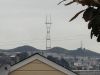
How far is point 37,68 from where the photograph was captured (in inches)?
945

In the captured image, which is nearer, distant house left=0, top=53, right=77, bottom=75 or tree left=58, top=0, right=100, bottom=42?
tree left=58, top=0, right=100, bottom=42

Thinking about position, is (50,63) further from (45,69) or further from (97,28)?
(97,28)

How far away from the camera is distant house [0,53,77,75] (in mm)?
23500

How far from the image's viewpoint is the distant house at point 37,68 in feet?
77.1

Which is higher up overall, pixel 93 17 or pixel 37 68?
pixel 93 17

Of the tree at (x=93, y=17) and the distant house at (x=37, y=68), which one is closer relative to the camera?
the tree at (x=93, y=17)

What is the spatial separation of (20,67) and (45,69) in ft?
4.19

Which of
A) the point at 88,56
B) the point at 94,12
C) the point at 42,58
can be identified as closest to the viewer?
the point at 94,12

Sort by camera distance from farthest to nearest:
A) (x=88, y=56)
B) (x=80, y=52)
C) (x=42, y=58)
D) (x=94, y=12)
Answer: (x=88, y=56) → (x=80, y=52) → (x=42, y=58) → (x=94, y=12)

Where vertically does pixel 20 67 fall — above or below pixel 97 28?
below

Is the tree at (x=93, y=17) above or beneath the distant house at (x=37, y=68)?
above

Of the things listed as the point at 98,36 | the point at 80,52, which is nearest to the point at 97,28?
the point at 98,36

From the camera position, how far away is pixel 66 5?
347 cm

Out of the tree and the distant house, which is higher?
the tree
